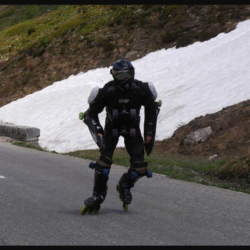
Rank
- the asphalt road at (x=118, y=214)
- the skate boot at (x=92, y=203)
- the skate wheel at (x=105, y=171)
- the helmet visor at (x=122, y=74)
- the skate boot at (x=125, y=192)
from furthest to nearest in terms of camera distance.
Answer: the skate boot at (x=125, y=192)
the skate boot at (x=92, y=203)
the skate wheel at (x=105, y=171)
the helmet visor at (x=122, y=74)
the asphalt road at (x=118, y=214)

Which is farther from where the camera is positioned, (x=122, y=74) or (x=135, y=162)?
(x=135, y=162)

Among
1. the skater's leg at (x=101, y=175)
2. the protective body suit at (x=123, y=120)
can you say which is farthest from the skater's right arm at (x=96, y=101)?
the skater's leg at (x=101, y=175)

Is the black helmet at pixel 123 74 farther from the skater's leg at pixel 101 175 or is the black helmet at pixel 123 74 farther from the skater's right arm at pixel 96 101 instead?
the skater's leg at pixel 101 175

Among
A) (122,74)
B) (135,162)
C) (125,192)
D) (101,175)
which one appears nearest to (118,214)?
(125,192)

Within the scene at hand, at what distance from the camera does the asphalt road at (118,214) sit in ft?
17.7

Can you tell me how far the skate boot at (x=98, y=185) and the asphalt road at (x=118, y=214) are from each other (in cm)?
11

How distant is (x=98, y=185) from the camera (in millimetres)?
6527

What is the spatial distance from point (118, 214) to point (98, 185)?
0.48m

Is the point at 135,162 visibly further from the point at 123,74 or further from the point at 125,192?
the point at 123,74

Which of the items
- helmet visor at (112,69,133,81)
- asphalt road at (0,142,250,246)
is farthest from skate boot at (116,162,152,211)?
helmet visor at (112,69,133,81)

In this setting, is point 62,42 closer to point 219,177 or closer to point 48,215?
point 219,177

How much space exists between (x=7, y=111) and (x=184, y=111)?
12.3 m

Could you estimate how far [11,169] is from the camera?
11.0 meters

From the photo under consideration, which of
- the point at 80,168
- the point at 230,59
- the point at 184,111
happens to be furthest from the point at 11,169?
the point at 230,59
